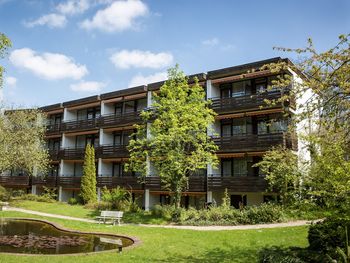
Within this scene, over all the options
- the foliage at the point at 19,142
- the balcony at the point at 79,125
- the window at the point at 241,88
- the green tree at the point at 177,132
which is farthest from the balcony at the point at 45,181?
the window at the point at 241,88

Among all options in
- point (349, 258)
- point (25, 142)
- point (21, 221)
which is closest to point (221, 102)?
point (21, 221)

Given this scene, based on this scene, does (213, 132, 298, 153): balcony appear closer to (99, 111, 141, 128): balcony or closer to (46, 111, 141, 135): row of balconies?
(99, 111, 141, 128): balcony

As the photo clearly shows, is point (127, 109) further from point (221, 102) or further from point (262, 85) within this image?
point (262, 85)

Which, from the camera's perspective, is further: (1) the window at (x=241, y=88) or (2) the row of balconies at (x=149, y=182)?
(1) the window at (x=241, y=88)

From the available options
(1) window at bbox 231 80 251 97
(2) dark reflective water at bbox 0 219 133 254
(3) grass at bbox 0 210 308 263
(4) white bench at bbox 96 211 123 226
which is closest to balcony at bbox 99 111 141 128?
(1) window at bbox 231 80 251 97

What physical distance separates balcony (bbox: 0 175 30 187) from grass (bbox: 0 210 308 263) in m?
27.2

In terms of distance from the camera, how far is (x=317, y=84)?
8.48m

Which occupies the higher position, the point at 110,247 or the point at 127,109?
the point at 127,109

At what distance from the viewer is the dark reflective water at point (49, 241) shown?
575 inches

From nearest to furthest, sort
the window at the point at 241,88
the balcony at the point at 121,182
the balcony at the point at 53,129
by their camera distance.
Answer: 1. the window at the point at 241,88
2. the balcony at the point at 121,182
3. the balcony at the point at 53,129

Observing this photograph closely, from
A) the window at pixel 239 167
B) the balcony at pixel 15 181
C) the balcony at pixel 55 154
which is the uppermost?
the balcony at pixel 55 154

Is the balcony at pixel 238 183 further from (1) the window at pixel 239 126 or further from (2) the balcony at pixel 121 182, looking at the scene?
(2) the balcony at pixel 121 182

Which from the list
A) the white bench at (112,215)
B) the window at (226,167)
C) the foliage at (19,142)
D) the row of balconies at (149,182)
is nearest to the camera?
the white bench at (112,215)

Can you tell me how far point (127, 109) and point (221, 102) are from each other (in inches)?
510
